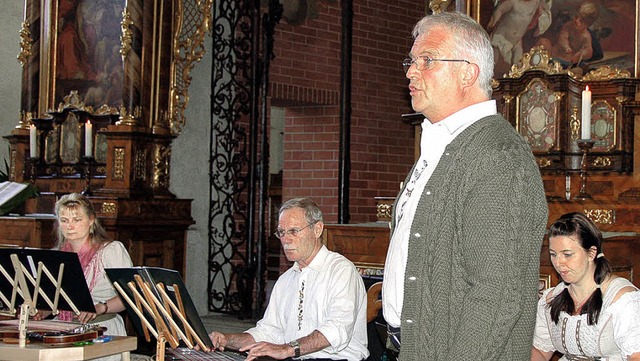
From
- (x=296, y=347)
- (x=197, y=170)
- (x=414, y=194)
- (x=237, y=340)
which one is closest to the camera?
(x=414, y=194)

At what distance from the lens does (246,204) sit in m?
8.75

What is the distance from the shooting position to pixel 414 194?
2.64 m

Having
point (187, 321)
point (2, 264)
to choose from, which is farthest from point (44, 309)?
point (187, 321)

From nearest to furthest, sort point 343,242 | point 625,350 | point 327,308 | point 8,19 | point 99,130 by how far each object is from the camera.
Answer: point 625,350 < point 327,308 < point 343,242 < point 99,130 < point 8,19

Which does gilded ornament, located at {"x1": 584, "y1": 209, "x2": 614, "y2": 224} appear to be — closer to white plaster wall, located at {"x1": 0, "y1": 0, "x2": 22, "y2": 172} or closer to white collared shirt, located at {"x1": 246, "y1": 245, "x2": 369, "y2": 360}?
white collared shirt, located at {"x1": 246, "y1": 245, "x2": 369, "y2": 360}

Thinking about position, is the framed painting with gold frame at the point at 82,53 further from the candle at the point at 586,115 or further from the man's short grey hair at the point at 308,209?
the candle at the point at 586,115

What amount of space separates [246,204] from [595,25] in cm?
371

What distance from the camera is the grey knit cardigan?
2322mm

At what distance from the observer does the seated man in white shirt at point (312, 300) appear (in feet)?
14.4

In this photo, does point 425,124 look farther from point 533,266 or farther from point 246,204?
point 246,204

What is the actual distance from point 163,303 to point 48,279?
0.98 m

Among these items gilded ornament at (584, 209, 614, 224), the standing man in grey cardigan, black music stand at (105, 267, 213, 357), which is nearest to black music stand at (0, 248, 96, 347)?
black music stand at (105, 267, 213, 357)

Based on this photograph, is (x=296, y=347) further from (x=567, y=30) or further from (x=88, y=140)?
(x=88, y=140)

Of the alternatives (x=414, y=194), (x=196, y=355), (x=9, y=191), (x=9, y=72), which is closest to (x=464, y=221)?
(x=414, y=194)
